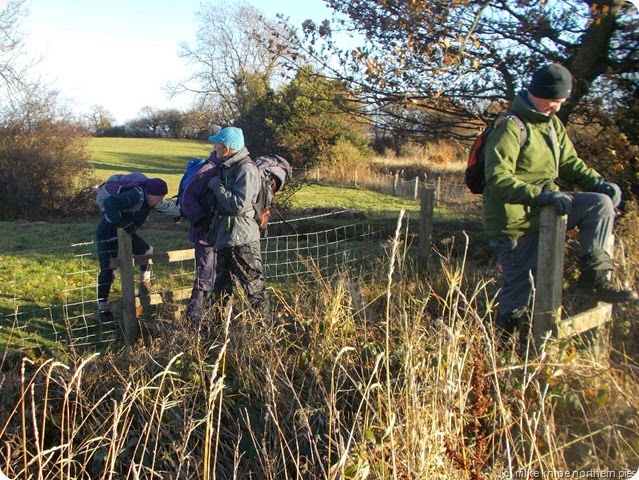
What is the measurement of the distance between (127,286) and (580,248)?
13.4 feet

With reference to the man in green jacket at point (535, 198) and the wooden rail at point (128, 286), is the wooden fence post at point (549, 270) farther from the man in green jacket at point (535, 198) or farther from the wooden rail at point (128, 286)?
the wooden rail at point (128, 286)

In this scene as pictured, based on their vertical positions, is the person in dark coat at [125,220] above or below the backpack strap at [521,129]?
below

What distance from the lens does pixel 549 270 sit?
356 cm

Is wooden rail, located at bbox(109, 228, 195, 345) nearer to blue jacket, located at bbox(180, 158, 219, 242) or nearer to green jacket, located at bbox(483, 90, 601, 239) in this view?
blue jacket, located at bbox(180, 158, 219, 242)

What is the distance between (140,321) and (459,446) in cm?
420

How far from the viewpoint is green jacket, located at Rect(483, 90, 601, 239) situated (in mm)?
3668

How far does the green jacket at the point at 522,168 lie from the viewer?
367 centimetres

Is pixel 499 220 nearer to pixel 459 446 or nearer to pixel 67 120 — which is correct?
pixel 459 446

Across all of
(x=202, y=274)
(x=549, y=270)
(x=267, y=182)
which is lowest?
(x=202, y=274)

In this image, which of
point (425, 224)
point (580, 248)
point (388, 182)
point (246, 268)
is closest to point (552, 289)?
point (580, 248)

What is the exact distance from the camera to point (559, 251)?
11.6ft

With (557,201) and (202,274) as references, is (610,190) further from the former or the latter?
(202,274)

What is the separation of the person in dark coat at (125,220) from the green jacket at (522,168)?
149 inches

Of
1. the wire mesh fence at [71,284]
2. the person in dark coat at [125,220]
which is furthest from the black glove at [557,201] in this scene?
the person in dark coat at [125,220]
